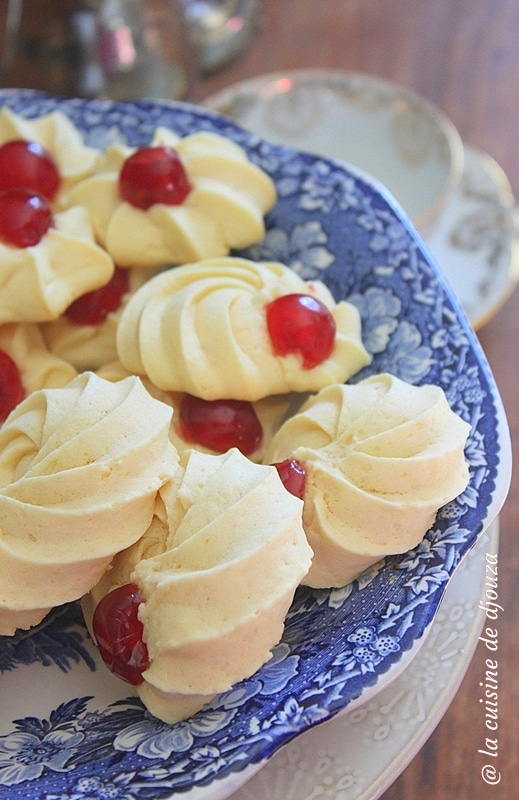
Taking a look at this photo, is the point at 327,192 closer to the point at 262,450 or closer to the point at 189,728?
the point at 262,450

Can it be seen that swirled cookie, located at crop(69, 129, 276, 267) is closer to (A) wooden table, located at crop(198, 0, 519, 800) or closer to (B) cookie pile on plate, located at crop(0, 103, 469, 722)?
(B) cookie pile on plate, located at crop(0, 103, 469, 722)

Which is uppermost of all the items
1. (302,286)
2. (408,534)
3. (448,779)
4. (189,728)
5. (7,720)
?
(302,286)

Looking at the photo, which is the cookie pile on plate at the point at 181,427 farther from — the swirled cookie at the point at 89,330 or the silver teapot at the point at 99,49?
the silver teapot at the point at 99,49

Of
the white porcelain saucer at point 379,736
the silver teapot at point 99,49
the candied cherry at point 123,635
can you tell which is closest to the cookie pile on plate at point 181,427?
the candied cherry at point 123,635

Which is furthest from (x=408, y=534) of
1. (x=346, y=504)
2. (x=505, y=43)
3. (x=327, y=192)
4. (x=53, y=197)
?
(x=505, y=43)

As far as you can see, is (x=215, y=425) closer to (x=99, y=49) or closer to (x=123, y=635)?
(x=123, y=635)

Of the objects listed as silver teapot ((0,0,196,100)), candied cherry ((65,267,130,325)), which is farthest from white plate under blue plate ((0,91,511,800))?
silver teapot ((0,0,196,100))
